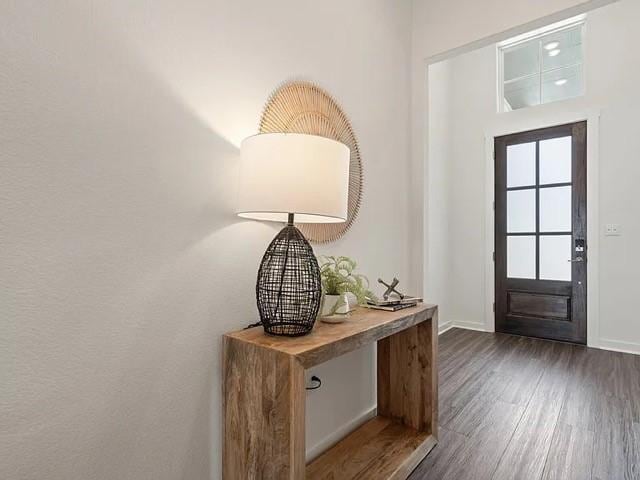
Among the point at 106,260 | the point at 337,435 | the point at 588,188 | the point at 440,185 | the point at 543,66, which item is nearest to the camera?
the point at 106,260

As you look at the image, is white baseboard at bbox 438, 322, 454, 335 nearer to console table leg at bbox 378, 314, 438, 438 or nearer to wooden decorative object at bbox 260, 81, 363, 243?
console table leg at bbox 378, 314, 438, 438

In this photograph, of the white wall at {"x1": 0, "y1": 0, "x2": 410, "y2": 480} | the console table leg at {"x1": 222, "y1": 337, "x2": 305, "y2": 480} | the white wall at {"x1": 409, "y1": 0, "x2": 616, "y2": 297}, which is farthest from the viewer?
the white wall at {"x1": 409, "y1": 0, "x2": 616, "y2": 297}

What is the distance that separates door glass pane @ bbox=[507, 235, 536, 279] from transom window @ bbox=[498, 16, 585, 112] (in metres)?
1.45

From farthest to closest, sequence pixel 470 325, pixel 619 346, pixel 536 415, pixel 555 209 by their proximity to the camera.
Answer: pixel 470 325 → pixel 555 209 → pixel 619 346 → pixel 536 415

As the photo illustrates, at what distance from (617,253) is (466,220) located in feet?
4.54

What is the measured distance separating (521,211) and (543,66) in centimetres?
153

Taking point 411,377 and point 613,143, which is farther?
point 613,143

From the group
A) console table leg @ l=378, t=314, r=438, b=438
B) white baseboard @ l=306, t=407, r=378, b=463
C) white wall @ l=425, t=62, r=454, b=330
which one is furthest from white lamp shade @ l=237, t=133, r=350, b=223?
white wall @ l=425, t=62, r=454, b=330

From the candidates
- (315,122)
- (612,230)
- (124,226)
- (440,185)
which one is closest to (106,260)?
(124,226)

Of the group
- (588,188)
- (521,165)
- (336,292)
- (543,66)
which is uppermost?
(543,66)

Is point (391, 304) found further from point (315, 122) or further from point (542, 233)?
point (542, 233)

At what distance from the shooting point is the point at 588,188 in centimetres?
326

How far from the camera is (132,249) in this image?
970 mm

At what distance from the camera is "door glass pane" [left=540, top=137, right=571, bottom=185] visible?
3.39 meters
